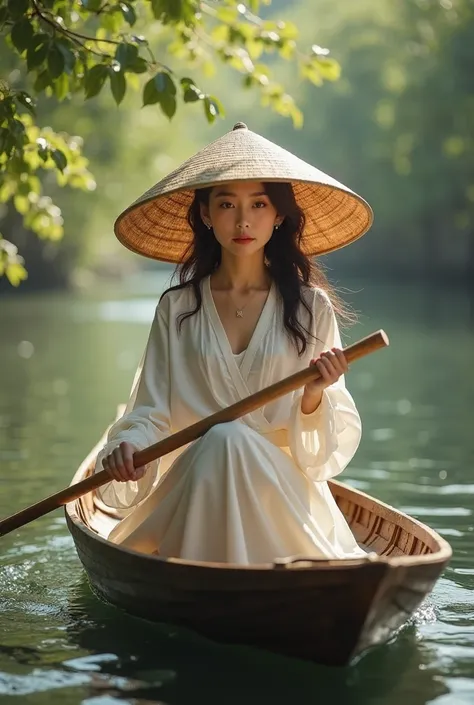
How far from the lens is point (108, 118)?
2770 cm

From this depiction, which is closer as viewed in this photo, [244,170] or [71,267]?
[244,170]

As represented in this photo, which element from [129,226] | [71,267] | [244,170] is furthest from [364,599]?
[71,267]

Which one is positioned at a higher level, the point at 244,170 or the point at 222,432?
the point at 244,170

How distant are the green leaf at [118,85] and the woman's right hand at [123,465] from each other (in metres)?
1.36

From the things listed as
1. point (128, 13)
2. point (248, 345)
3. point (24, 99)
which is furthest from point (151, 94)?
point (248, 345)

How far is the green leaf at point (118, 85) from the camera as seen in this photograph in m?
4.54

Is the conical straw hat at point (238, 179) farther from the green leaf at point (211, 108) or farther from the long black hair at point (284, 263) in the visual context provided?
the green leaf at point (211, 108)

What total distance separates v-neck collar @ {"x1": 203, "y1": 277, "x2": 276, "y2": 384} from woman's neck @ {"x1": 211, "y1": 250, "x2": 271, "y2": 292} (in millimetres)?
96

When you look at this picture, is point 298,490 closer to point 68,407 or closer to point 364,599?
point 364,599

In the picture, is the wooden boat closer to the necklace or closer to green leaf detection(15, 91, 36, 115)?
the necklace

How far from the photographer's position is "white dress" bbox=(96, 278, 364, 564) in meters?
3.93

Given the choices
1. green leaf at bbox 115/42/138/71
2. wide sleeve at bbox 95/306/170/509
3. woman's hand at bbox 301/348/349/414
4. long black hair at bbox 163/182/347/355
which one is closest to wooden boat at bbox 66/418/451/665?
wide sleeve at bbox 95/306/170/509

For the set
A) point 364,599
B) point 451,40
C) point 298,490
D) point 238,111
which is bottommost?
point 364,599

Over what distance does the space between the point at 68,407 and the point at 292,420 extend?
21.0 ft
